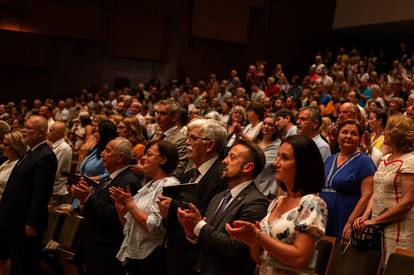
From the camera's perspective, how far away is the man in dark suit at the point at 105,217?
10.8 feet

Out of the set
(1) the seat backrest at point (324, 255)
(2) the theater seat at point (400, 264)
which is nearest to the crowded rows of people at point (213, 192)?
(1) the seat backrest at point (324, 255)

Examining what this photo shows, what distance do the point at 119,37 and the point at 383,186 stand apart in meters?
13.7

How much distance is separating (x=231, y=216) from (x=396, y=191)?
982 mm

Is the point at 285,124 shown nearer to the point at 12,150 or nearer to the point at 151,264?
the point at 151,264

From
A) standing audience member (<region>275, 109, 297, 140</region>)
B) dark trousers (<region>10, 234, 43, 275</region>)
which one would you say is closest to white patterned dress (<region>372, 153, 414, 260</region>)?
standing audience member (<region>275, 109, 297, 140</region>)

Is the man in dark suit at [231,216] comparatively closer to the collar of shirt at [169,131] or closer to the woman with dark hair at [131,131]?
the collar of shirt at [169,131]

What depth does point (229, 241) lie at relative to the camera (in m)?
2.34

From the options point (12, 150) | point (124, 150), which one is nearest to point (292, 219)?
point (124, 150)

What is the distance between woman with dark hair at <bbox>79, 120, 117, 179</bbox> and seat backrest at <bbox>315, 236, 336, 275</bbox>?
1710 mm

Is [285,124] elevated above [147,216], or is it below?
above

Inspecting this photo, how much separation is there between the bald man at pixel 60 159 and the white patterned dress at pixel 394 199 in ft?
9.13

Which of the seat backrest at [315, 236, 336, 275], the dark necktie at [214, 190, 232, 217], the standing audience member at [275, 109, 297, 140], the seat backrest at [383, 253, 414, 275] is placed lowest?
the seat backrest at [315, 236, 336, 275]

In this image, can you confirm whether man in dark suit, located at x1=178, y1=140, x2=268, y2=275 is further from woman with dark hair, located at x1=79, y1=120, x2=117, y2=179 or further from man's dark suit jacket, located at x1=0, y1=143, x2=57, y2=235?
man's dark suit jacket, located at x1=0, y1=143, x2=57, y2=235

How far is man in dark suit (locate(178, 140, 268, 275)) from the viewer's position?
7.73ft
